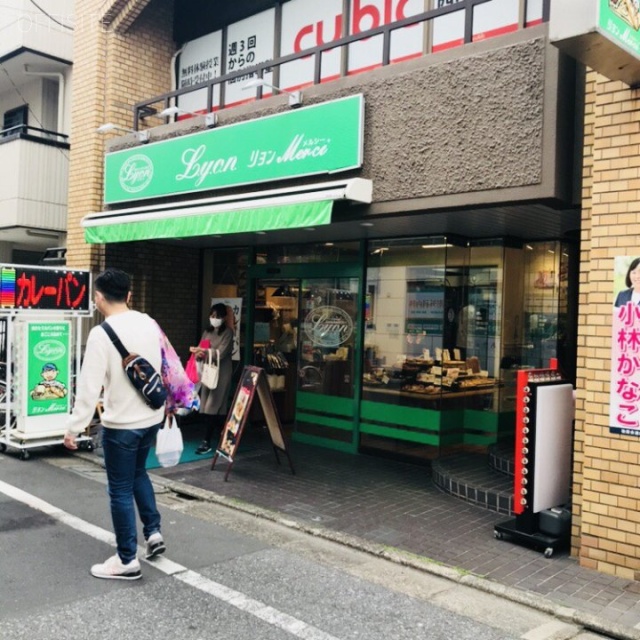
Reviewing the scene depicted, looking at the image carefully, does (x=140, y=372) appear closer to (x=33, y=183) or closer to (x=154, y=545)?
(x=154, y=545)

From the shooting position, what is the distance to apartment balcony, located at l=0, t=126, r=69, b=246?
11.7m

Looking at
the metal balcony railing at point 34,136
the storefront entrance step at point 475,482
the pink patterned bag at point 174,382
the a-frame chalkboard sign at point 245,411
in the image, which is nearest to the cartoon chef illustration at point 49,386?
the a-frame chalkboard sign at point 245,411

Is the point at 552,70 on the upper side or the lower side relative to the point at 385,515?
upper

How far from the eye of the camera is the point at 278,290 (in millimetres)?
10406

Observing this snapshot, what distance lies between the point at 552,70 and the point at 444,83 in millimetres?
1086

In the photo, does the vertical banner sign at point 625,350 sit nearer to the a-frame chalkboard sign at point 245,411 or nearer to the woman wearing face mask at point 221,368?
the a-frame chalkboard sign at point 245,411

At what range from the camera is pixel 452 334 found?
335 inches

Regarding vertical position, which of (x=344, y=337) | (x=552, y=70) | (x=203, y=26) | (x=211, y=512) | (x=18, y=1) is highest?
(x=18, y=1)

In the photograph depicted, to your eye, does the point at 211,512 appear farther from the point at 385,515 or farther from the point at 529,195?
the point at 529,195

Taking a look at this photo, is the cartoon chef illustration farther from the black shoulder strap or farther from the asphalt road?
the black shoulder strap

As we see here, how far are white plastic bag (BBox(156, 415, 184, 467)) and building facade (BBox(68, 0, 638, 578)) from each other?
2535 millimetres

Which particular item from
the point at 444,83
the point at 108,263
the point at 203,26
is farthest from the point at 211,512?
the point at 203,26

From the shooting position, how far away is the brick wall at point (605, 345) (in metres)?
4.95

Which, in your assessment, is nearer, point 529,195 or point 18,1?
point 529,195
